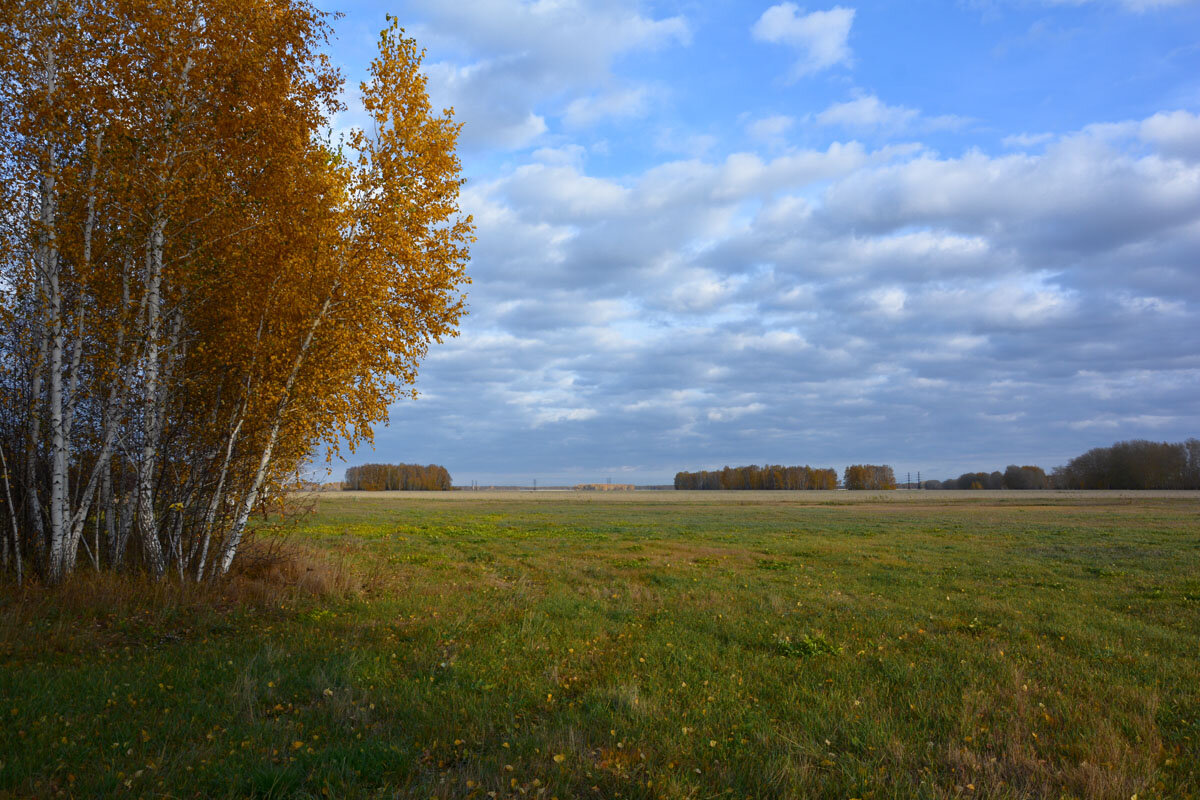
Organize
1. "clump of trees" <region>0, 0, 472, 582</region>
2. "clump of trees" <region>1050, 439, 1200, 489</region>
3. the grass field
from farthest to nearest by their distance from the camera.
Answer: "clump of trees" <region>1050, 439, 1200, 489</region>
"clump of trees" <region>0, 0, 472, 582</region>
the grass field

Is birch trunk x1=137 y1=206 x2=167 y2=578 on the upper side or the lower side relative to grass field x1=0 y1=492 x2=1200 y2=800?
upper

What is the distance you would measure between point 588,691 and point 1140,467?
196033mm

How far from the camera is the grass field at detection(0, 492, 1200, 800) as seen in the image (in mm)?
5562

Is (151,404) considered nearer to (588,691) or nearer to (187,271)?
(187,271)

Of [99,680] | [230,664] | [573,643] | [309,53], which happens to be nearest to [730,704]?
[573,643]

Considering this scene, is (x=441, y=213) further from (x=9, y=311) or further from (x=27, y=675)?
(x=27, y=675)

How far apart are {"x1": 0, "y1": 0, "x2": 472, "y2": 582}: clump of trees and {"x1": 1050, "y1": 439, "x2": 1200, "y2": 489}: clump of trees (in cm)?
19414

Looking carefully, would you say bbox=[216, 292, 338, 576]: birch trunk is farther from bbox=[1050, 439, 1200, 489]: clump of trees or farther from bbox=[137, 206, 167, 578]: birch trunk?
bbox=[1050, 439, 1200, 489]: clump of trees

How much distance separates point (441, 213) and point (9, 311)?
26.7ft

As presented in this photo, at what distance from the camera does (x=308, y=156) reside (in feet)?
45.8

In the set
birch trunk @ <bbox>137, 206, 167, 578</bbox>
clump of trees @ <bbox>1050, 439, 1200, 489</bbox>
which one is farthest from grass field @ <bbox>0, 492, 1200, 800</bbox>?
clump of trees @ <bbox>1050, 439, 1200, 489</bbox>

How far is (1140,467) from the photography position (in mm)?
151625

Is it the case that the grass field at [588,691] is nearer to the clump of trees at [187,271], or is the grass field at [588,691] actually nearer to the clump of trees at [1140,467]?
the clump of trees at [187,271]

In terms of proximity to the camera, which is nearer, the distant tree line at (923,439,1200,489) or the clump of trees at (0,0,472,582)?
the clump of trees at (0,0,472,582)
